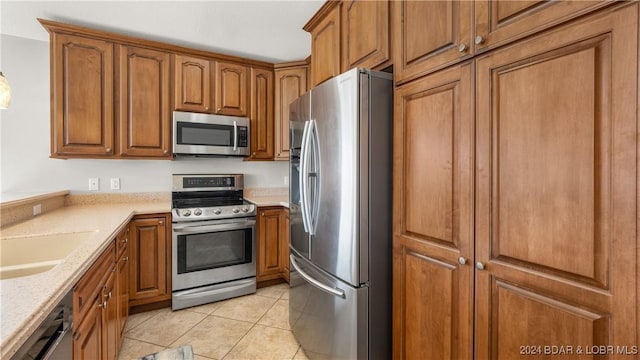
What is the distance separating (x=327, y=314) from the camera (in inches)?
65.2

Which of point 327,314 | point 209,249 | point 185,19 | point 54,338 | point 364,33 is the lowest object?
point 327,314

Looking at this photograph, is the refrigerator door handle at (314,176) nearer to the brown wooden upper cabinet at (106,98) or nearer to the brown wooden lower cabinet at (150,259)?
the brown wooden lower cabinet at (150,259)

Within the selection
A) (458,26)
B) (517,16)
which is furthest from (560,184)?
(458,26)

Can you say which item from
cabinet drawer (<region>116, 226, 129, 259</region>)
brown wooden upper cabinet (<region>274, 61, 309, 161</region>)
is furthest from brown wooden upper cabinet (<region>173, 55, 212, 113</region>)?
cabinet drawer (<region>116, 226, 129, 259</region>)

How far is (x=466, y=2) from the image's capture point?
113cm

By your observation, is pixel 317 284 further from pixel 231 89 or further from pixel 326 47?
pixel 231 89

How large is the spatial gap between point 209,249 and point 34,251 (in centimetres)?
132

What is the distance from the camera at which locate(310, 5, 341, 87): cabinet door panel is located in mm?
1955

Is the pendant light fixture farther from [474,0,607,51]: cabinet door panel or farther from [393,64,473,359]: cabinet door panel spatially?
[474,0,607,51]: cabinet door panel

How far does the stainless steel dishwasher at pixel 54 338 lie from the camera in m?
0.74

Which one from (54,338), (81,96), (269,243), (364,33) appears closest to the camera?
(54,338)

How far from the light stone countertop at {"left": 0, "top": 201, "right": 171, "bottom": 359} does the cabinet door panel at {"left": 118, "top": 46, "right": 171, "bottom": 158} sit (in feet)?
3.09

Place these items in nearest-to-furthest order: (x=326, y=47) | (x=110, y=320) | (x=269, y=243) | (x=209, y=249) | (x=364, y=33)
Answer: (x=110, y=320)
(x=364, y=33)
(x=326, y=47)
(x=209, y=249)
(x=269, y=243)

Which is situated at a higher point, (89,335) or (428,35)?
(428,35)
